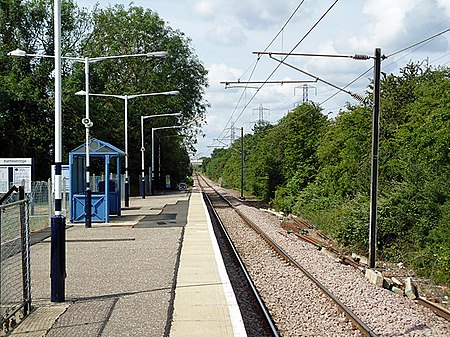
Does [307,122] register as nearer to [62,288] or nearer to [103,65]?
[103,65]

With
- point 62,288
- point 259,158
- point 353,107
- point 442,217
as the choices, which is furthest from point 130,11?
point 62,288

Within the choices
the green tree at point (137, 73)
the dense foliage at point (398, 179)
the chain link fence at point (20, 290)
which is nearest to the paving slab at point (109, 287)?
the chain link fence at point (20, 290)

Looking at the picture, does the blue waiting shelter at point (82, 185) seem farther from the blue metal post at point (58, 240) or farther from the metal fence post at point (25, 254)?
the metal fence post at point (25, 254)

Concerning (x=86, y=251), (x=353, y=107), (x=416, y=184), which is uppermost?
(x=353, y=107)

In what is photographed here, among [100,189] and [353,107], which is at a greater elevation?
[353,107]

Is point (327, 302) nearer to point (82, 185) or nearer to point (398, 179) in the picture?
point (398, 179)

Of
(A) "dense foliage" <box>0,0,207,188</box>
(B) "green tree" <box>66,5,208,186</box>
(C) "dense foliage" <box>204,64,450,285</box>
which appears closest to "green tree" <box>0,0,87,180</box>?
(A) "dense foliage" <box>0,0,207,188</box>

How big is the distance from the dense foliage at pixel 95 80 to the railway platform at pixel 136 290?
29796 mm

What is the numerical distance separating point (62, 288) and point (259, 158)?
48642mm

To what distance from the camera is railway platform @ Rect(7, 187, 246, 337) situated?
922 centimetres

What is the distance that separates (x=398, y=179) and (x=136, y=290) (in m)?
16.8

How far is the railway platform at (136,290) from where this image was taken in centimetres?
922

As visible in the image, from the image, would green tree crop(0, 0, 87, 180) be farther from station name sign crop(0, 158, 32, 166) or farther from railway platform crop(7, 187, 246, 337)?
railway platform crop(7, 187, 246, 337)

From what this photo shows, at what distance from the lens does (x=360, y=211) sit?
78.5 ft
